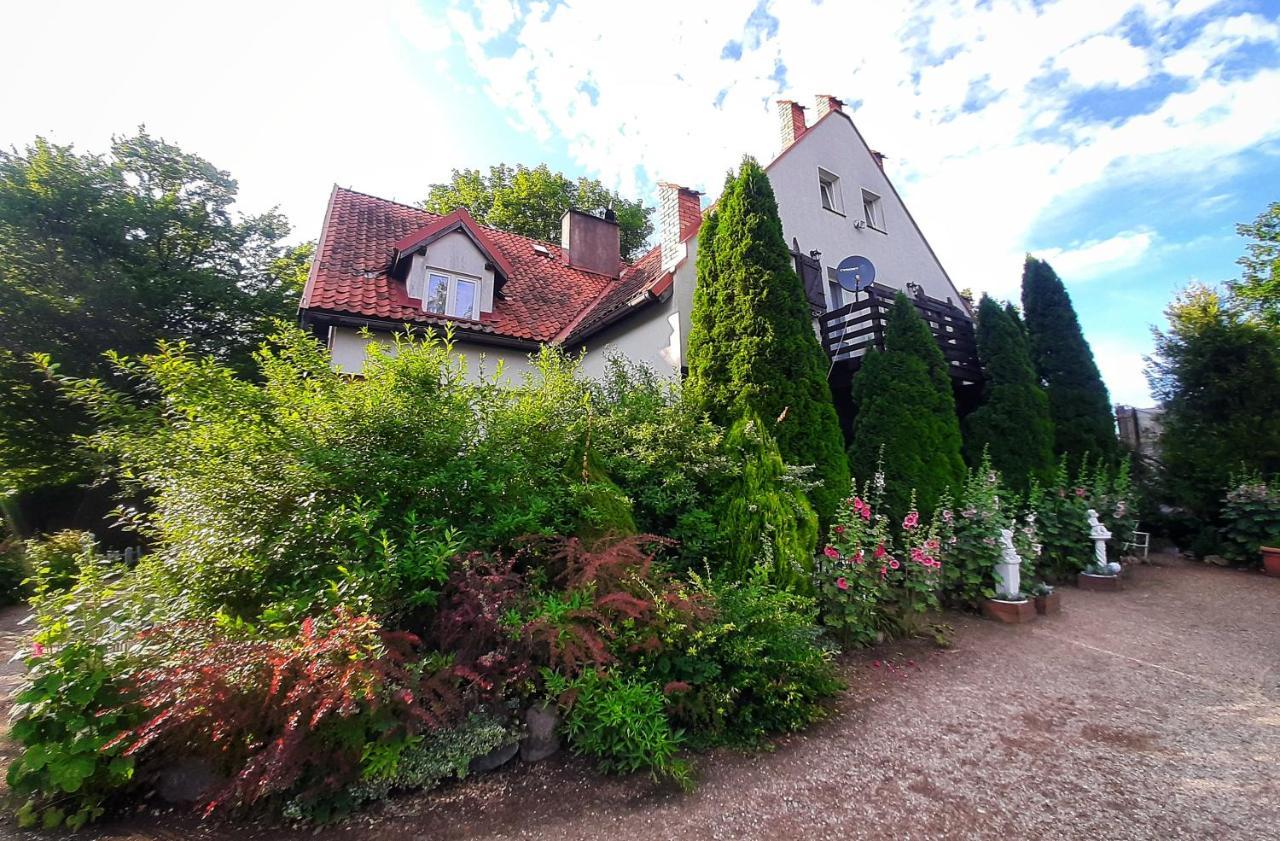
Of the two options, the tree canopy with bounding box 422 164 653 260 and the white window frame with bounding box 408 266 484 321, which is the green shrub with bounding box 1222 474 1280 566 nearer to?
the white window frame with bounding box 408 266 484 321

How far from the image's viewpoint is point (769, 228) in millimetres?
6879

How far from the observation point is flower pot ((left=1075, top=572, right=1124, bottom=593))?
6531mm

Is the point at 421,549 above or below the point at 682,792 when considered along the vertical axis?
above

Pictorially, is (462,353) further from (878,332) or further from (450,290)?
(878,332)

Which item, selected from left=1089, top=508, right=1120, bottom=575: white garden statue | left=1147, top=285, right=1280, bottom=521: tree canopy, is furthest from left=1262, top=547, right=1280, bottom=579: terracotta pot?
left=1089, top=508, right=1120, bottom=575: white garden statue

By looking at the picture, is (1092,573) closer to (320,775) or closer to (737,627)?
(737,627)

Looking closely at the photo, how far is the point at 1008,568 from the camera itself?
528 cm

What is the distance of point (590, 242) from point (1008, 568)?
1163cm

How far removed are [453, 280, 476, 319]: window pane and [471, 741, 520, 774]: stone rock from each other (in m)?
7.97

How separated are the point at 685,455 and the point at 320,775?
3.76 m

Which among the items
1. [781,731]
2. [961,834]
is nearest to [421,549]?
[781,731]

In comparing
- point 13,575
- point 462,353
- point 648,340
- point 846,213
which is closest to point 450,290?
point 462,353

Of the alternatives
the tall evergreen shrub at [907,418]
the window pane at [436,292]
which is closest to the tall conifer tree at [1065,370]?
the tall evergreen shrub at [907,418]

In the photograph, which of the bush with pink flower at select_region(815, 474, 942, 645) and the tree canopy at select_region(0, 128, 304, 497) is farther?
the tree canopy at select_region(0, 128, 304, 497)
